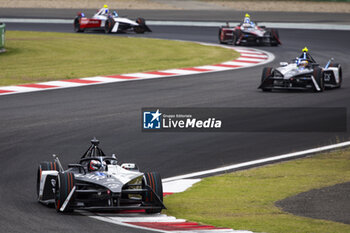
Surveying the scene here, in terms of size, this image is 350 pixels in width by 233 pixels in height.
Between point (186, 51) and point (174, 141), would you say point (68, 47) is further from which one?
point (174, 141)

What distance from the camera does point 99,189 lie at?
10930 millimetres

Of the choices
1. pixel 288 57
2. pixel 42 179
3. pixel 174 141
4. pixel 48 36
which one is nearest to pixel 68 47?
pixel 48 36

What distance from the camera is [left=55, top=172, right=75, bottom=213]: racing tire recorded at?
10.8 meters

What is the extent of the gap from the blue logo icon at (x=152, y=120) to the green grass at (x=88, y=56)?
671 cm

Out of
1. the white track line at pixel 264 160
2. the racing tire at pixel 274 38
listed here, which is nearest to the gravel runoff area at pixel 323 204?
the white track line at pixel 264 160

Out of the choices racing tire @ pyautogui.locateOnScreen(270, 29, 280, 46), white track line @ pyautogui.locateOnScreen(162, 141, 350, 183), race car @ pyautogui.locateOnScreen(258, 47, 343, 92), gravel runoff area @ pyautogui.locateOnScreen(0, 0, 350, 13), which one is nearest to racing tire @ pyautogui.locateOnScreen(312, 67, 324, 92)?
race car @ pyautogui.locateOnScreen(258, 47, 343, 92)

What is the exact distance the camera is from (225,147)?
643 inches

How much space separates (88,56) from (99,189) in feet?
73.0

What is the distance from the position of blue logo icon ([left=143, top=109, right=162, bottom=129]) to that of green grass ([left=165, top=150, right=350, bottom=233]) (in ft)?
13.4

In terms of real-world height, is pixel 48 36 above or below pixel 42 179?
below

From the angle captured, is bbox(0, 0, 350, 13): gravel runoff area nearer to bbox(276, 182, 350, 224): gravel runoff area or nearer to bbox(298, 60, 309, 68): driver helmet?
bbox(298, 60, 309, 68): driver helmet

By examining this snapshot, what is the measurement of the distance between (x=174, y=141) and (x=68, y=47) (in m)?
20.2

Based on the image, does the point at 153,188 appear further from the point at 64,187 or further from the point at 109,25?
the point at 109,25

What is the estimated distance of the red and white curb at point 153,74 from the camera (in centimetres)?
2367
